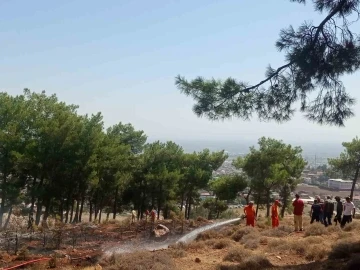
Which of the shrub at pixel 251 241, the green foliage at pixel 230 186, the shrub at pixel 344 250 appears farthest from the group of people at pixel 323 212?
the green foliage at pixel 230 186

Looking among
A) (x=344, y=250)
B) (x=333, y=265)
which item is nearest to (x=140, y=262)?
(x=333, y=265)

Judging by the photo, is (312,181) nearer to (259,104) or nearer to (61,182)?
(61,182)

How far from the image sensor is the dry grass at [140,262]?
869cm

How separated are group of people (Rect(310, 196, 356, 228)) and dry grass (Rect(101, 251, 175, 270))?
8122 millimetres

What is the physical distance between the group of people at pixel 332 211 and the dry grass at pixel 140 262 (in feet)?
26.6

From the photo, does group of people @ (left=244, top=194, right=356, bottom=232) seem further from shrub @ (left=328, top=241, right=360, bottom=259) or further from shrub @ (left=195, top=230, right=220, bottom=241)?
shrub @ (left=328, top=241, right=360, bottom=259)

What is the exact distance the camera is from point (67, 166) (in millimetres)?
25328

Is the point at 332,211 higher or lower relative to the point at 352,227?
higher

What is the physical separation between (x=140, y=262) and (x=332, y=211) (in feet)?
30.7

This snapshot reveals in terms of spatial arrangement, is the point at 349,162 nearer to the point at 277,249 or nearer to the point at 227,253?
the point at 277,249

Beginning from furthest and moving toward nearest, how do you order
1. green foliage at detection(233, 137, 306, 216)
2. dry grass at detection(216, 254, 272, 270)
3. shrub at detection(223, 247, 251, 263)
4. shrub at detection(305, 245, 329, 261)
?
green foliage at detection(233, 137, 306, 216) < shrub at detection(223, 247, 251, 263) < shrub at detection(305, 245, 329, 261) < dry grass at detection(216, 254, 272, 270)

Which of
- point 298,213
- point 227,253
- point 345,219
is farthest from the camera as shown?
point 298,213

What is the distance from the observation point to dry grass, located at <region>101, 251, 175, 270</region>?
28.5 feet

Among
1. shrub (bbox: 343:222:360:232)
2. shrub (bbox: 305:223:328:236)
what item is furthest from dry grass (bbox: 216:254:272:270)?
shrub (bbox: 343:222:360:232)
